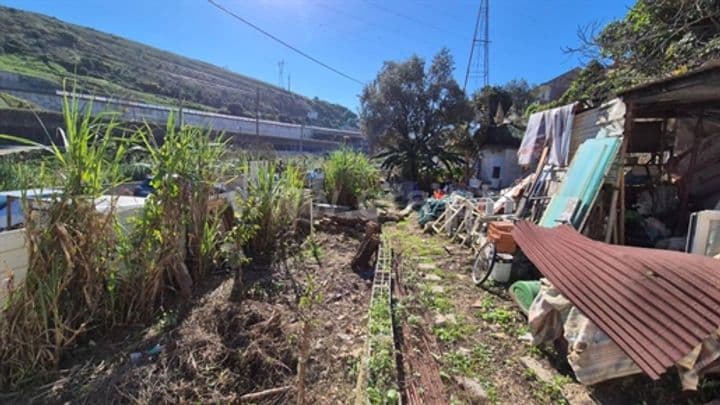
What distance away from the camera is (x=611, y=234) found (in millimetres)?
4145

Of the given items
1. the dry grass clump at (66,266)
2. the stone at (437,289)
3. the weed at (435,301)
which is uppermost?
the dry grass clump at (66,266)

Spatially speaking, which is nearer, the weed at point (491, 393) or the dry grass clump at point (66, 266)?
the dry grass clump at point (66, 266)

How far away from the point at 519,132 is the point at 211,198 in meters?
11.4

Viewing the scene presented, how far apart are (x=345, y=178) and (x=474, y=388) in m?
5.39

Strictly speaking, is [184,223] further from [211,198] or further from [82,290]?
[82,290]

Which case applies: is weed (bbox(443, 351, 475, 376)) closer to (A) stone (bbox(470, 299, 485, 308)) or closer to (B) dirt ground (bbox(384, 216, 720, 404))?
(B) dirt ground (bbox(384, 216, 720, 404))

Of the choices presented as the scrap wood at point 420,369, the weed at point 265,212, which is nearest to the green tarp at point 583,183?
the scrap wood at point 420,369

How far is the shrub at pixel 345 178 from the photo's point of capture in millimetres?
7164

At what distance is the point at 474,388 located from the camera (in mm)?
2248

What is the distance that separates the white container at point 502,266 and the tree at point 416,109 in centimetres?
881

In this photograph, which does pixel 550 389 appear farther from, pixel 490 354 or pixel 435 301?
pixel 435 301

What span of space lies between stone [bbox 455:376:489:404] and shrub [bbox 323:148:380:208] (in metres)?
5.21

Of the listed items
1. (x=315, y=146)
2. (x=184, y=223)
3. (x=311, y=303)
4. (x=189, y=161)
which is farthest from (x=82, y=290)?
(x=315, y=146)

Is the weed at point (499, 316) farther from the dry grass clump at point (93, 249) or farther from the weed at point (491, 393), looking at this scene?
the dry grass clump at point (93, 249)
